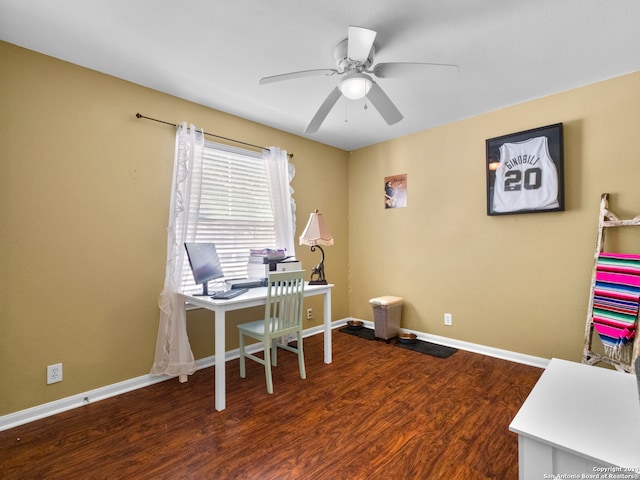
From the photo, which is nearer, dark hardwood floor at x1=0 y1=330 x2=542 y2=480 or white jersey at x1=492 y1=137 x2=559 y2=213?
dark hardwood floor at x1=0 y1=330 x2=542 y2=480

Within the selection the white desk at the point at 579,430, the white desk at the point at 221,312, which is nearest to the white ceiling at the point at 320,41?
the white desk at the point at 221,312

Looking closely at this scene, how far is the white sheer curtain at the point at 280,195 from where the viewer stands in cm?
331

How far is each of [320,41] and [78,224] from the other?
209cm

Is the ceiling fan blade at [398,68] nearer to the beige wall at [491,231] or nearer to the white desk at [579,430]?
the beige wall at [491,231]

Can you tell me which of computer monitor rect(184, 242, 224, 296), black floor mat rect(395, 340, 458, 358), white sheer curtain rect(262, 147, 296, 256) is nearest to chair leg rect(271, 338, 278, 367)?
computer monitor rect(184, 242, 224, 296)

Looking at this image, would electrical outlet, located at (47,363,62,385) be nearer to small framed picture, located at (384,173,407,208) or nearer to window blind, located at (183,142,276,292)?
window blind, located at (183,142,276,292)

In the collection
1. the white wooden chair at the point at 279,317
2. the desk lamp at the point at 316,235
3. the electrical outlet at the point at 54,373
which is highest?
the desk lamp at the point at 316,235

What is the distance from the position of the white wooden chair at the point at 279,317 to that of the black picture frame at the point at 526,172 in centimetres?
204

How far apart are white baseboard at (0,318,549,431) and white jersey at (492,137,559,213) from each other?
4.50 ft

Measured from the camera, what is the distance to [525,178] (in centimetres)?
279

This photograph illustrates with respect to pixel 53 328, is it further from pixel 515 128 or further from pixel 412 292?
pixel 515 128

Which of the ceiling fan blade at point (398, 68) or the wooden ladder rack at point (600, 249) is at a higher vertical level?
the ceiling fan blade at point (398, 68)

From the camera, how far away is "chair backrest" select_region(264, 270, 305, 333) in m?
2.38

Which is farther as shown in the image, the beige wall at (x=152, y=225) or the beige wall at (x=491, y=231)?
the beige wall at (x=491, y=231)
